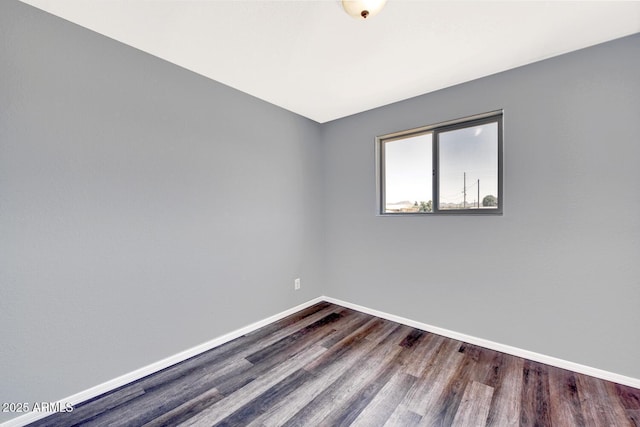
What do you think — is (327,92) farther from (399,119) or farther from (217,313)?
(217,313)

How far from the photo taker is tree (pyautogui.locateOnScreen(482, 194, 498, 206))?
2.23 meters

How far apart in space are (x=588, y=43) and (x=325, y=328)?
3211mm

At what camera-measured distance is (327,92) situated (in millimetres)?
2494

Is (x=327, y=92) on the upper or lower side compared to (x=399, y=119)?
upper

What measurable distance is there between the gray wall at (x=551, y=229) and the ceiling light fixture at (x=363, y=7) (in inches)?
52.8

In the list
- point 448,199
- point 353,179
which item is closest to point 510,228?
point 448,199

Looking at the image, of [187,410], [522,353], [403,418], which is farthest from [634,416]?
[187,410]

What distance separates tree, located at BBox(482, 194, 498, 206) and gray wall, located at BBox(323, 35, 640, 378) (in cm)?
14

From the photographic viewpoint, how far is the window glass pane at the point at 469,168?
2.25 m

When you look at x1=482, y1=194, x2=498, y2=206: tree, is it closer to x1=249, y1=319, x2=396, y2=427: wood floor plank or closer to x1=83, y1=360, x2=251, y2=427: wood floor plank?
x1=249, y1=319, x2=396, y2=427: wood floor plank

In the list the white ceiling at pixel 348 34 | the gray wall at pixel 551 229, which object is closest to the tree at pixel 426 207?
the gray wall at pixel 551 229

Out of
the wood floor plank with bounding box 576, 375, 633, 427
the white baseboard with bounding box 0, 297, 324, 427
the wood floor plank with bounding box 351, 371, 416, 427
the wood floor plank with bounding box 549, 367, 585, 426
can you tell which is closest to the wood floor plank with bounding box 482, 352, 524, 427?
the wood floor plank with bounding box 549, 367, 585, 426

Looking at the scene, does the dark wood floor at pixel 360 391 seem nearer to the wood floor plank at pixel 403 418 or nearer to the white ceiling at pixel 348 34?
the wood floor plank at pixel 403 418

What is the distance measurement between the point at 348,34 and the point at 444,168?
159 centimetres
